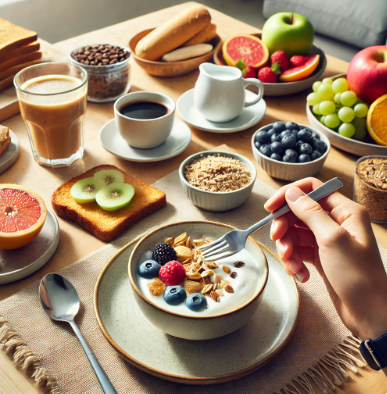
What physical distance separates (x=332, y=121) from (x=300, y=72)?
0.35 metres

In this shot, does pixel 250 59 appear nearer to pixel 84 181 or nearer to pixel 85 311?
pixel 84 181

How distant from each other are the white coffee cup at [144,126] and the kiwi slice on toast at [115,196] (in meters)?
0.19

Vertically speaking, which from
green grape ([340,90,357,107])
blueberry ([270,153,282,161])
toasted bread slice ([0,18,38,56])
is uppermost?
green grape ([340,90,357,107])

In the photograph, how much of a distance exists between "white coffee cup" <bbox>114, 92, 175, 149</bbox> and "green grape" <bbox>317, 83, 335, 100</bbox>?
0.49 m

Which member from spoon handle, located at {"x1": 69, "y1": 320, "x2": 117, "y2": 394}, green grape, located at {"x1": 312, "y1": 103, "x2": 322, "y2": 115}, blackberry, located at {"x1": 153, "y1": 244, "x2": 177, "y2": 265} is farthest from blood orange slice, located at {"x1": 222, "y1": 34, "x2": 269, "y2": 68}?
spoon handle, located at {"x1": 69, "y1": 320, "x2": 117, "y2": 394}

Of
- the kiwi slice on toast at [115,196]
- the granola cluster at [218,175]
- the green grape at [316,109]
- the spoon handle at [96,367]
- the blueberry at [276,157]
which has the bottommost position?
the kiwi slice on toast at [115,196]

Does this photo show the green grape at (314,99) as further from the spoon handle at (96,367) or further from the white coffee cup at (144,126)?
the spoon handle at (96,367)

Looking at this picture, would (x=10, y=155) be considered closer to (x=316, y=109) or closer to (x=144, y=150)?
(x=144, y=150)

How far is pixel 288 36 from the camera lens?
5.33 ft

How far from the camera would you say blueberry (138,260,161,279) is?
30.0 inches

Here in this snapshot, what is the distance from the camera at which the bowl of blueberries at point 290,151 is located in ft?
3.72

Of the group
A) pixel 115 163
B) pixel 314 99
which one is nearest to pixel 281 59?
pixel 314 99

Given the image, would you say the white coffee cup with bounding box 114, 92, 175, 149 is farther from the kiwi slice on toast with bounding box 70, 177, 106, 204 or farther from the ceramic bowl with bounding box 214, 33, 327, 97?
the ceramic bowl with bounding box 214, 33, 327, 97

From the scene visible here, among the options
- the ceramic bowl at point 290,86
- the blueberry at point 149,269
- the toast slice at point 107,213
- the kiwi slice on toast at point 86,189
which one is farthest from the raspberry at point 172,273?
the ceramic bowl at point 290,86
